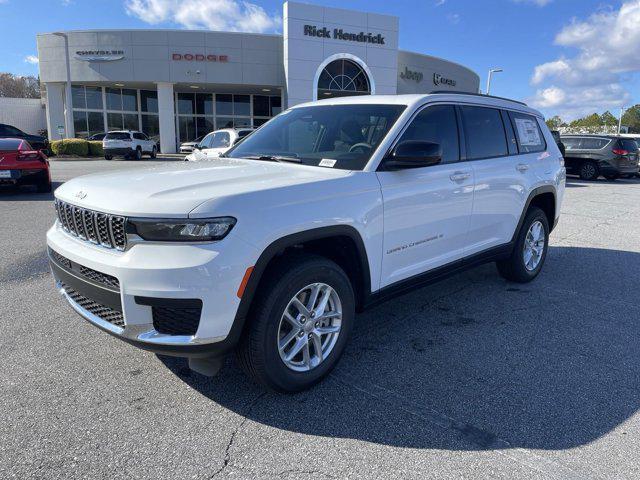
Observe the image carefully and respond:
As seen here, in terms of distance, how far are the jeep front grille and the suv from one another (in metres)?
0.01

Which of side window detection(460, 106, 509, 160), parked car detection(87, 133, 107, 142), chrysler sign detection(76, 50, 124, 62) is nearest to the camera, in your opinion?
side window detection(460, 106, 509, 160)

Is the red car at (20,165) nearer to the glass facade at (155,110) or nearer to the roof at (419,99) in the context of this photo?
the roof at (419,99)

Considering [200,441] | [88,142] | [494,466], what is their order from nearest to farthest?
[494,466] → [200,441] → [88,142]

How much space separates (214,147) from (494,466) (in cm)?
1253

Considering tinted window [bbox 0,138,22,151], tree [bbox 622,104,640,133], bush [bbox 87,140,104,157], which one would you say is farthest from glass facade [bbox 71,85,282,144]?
tree [bbox 622,104,640,133]

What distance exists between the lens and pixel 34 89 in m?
94.8

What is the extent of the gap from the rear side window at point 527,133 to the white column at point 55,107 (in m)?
35.3

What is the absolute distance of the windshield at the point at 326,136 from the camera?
3.58 metres

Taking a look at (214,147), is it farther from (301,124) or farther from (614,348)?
(614,348)

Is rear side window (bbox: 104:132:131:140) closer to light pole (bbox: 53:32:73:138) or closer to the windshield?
light pole (bbox: 53:32:73:138)

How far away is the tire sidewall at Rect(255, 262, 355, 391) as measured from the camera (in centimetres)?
278

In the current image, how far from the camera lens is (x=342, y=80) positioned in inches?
1264

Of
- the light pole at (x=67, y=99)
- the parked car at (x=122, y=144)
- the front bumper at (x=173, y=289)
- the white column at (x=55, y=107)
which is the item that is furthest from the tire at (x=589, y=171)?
the white column at (x=55, y=107)

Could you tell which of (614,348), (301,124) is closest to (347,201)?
(301,124)
